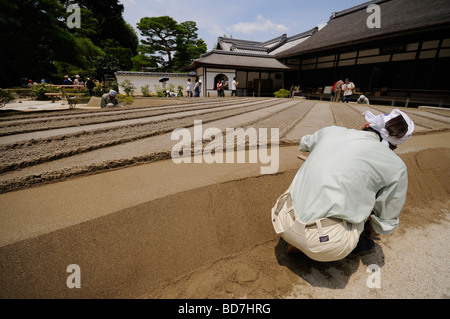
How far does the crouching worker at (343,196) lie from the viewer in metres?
1.43

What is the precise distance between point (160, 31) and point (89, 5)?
9.61 metres

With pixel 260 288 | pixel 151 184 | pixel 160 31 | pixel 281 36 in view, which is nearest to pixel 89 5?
pixel 160 31

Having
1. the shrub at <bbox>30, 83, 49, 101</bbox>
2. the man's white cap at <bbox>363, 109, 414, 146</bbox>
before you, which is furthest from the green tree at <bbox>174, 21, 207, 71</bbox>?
the man's white cap at <bbox>363, 109, 414, 146</bbox>

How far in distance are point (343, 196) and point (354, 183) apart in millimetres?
126

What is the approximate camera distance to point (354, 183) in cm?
142

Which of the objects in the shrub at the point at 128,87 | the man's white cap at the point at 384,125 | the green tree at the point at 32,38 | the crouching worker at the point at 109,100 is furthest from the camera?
the shrub at the point at 128,87

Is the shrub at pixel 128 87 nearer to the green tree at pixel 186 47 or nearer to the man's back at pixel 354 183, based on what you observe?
the green tree at pixel 186 47

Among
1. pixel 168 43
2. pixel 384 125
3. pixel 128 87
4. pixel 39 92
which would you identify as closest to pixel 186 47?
pixel 168 43

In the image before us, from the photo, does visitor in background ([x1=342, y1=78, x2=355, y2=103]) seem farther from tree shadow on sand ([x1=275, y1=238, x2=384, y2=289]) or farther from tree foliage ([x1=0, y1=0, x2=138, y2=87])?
tree foliage ([x1=0, y1=0, x2=138, y2=87])

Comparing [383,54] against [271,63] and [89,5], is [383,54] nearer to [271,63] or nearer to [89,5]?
[271,63]

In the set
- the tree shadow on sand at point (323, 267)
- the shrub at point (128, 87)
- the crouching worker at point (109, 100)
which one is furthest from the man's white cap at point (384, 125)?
the shrub at point (128, 87)

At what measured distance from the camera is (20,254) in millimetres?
1480

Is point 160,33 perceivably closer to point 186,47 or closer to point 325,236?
point 186,47

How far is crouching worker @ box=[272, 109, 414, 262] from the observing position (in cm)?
143
